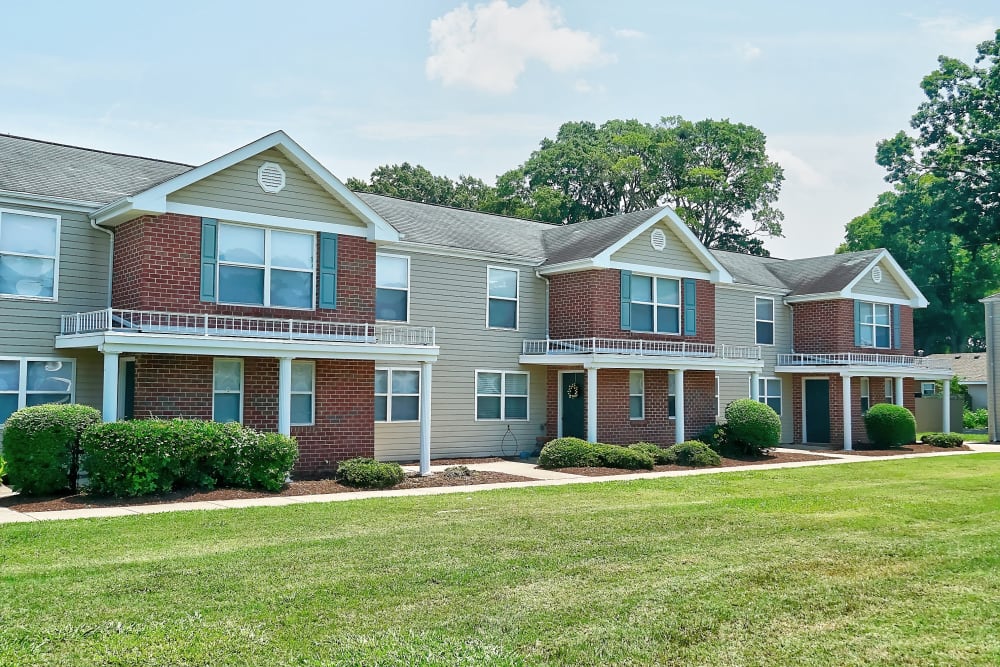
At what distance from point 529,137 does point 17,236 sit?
38936 mm

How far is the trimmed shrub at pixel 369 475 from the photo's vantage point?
55.2 feet

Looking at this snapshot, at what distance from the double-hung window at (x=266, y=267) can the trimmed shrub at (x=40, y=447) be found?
425cm

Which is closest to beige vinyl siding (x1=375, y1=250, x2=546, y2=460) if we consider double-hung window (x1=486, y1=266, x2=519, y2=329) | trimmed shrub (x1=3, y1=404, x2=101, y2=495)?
double-hung window (x1=486, y1=266, x2=519, y2=329)

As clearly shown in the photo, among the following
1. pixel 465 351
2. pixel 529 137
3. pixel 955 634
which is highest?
pixel 529 137

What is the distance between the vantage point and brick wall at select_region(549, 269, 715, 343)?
23891mm

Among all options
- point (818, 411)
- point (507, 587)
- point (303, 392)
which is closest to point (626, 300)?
point (303, 392)

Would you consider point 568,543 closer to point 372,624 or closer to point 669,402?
point 372,624

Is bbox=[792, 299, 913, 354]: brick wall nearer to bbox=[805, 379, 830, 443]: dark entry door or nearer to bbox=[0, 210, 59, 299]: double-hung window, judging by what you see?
bbox=[805, 379, 830, 443]: dark entry door

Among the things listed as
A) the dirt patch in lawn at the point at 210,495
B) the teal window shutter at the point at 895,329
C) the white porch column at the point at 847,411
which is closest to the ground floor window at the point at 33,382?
the dirt patch in lawn at the point at 210,495

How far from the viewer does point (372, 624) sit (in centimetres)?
706

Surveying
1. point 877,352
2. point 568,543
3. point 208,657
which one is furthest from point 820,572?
point 877,352

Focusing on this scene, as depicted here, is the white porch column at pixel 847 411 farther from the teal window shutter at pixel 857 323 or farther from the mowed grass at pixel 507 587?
the mowed grass at pixel 507 587

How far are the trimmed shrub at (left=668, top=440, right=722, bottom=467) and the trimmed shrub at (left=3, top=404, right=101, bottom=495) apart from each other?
45.4 ft

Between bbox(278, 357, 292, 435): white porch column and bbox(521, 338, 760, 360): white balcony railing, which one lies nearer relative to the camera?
bbox(278, 357, 292, 435): white porch column
